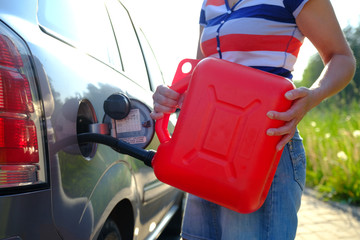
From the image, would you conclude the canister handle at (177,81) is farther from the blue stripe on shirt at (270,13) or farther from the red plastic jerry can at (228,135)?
the blue stripe on shirt at (270,13)

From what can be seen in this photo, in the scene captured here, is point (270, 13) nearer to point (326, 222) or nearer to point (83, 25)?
point (83, 25)

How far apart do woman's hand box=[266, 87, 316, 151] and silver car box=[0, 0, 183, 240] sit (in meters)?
0.51

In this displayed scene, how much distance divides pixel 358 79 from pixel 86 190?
18340mm

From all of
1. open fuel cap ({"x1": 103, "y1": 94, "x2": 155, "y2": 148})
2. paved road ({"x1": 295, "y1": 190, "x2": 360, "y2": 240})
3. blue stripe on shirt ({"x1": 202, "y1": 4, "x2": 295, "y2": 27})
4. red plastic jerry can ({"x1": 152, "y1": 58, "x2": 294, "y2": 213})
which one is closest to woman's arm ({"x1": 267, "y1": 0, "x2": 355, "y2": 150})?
→ blue stripe on shirt ({"x1": 202, "y1": 4, "x2": 295, "y2": 27})

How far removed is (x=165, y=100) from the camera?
1.31 metres

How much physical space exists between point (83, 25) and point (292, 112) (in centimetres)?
105

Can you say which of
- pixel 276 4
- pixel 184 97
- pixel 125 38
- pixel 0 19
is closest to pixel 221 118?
pixel 184 97

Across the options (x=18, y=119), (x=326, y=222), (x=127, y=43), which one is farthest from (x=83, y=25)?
(x=326, y=222)

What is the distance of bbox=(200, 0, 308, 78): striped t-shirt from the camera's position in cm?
130

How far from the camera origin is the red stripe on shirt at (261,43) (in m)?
1.32

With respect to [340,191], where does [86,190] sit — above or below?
above

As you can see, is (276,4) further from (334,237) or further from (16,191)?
(334,237)

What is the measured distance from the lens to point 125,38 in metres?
2.59

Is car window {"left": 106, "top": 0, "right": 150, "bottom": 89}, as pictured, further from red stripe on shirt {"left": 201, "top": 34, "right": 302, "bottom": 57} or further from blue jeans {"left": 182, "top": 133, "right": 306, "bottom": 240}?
blue jeans {"left": 182, "top": 133, "right": 306, "bottom": 240}
